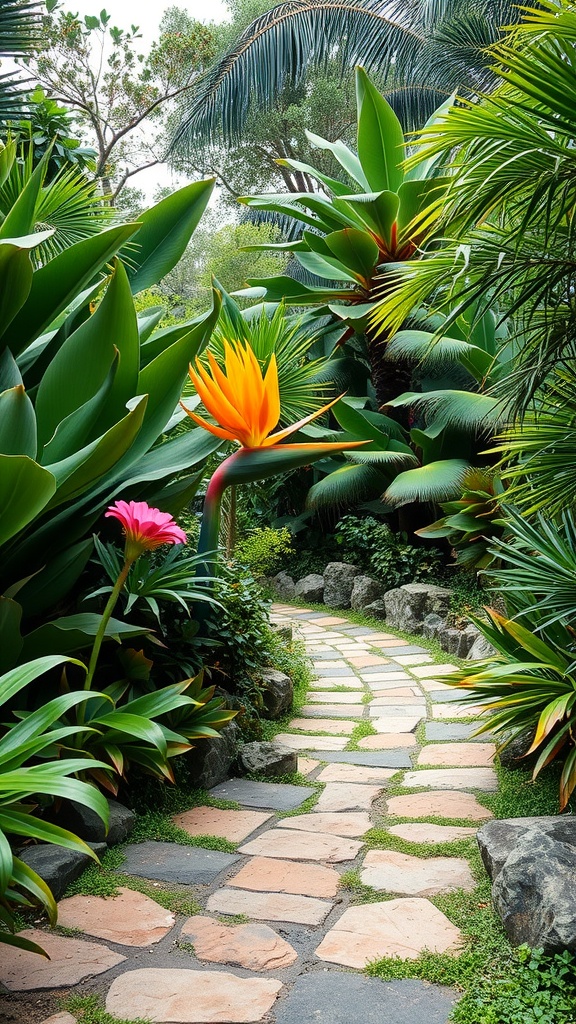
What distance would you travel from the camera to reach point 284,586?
9.69m

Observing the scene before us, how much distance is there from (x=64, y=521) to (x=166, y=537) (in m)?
0.64

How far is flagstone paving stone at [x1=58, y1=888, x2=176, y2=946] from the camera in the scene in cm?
221

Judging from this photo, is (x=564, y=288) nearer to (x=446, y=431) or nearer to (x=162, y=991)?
(x=162, y=991)

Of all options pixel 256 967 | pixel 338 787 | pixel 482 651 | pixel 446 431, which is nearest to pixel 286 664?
pixel 482 651

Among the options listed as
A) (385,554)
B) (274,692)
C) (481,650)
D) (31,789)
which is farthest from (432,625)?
(31,789)

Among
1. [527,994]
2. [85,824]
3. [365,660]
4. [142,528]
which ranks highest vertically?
[142,528]

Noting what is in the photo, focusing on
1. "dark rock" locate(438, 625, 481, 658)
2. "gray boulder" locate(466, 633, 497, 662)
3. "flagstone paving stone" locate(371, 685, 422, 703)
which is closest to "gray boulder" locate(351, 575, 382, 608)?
"dark rock" locate(438, 625, 481, 658)

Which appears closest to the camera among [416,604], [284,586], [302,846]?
[302,846]

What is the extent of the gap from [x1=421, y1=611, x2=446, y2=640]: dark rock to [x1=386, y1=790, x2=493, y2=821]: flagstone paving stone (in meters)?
3.49

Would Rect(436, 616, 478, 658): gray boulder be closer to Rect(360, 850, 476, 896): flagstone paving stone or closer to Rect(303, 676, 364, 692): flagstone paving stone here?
Rect(303, 676, 364, 692): flagstone paving stone

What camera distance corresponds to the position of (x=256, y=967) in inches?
80.9

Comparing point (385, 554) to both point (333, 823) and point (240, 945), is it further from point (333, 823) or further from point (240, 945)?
point (240, 945)

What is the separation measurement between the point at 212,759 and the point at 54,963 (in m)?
1.42

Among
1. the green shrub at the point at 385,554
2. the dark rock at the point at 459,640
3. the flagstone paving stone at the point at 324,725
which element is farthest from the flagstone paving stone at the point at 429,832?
the green shrub at the point at 385,554
